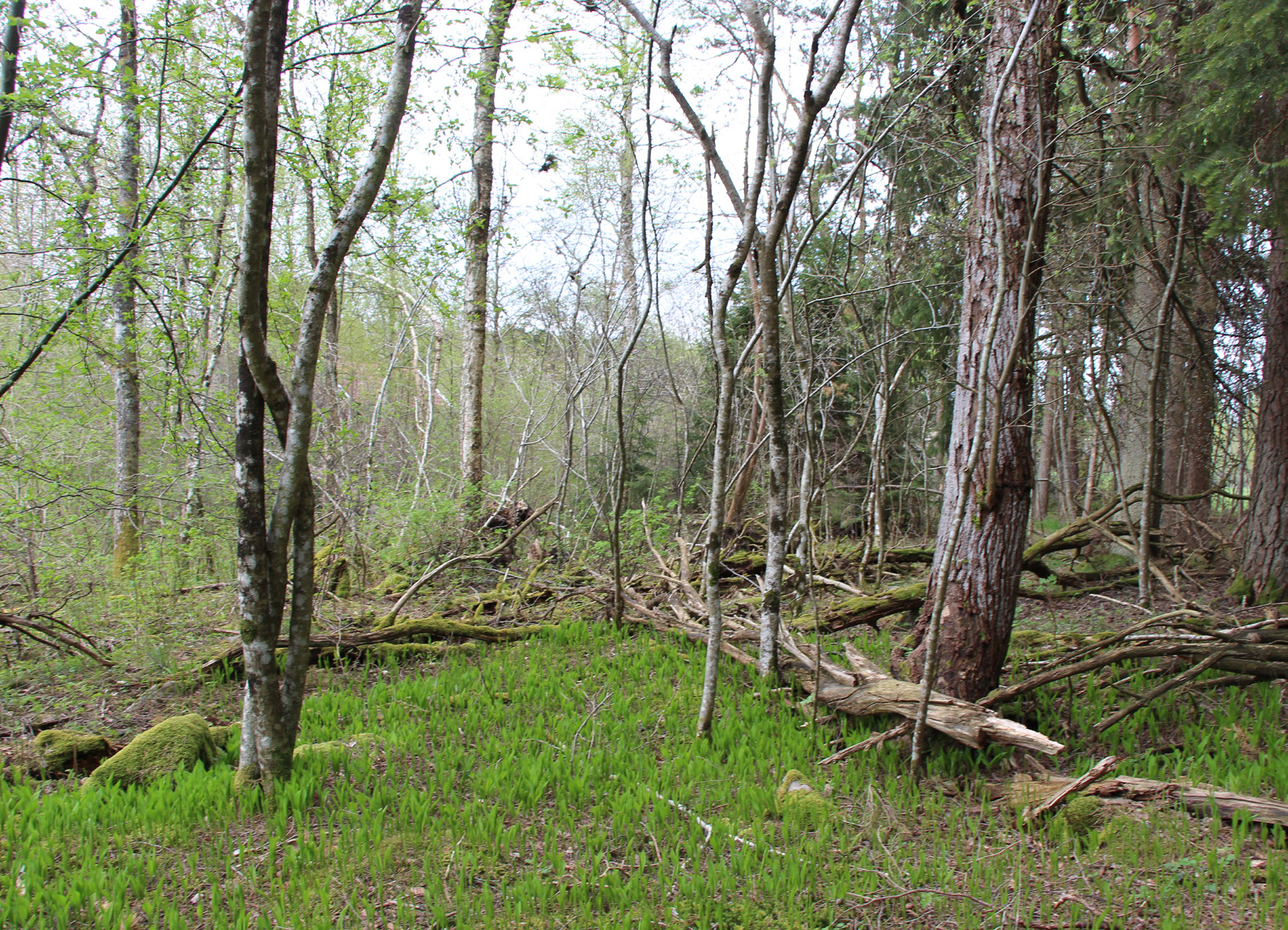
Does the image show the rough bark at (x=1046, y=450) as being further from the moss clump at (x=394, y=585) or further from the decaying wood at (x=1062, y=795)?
the moss clump at (x=394, y=585)

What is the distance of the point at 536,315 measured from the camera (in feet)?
51.9

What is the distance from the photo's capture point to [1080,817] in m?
3.21

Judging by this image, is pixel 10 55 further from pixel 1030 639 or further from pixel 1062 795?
pixel 1030 639

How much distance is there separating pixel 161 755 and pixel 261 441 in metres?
1.97

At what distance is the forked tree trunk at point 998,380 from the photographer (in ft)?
14.6

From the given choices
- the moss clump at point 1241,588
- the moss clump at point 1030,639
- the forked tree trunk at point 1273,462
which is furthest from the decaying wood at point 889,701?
the forked tree trunk at point 1273,462

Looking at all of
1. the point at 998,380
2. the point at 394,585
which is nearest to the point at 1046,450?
the point at 998,380

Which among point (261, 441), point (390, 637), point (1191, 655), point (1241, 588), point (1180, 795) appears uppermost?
point (261, 441)

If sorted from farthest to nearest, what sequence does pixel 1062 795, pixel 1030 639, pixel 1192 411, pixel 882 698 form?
pixel 1192 411 → pixel 1030 639 → pixel 882 698 → pixel 1062 795

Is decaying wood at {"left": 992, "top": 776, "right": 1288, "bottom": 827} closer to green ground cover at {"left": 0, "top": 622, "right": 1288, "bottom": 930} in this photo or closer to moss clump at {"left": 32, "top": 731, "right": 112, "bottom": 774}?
green ground cover at {"left": 0, "top": 622, "right": 1288, "bottom": 930}

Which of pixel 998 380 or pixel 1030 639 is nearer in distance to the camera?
pixel 998 380

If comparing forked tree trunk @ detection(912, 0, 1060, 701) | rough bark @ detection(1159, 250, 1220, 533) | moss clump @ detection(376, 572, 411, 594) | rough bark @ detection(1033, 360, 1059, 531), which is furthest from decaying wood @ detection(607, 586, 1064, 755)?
rough bark @ detection(1033, 360, 1059, 531)

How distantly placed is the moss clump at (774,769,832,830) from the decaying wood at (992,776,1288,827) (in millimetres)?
999

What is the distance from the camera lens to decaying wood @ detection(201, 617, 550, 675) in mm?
5801
